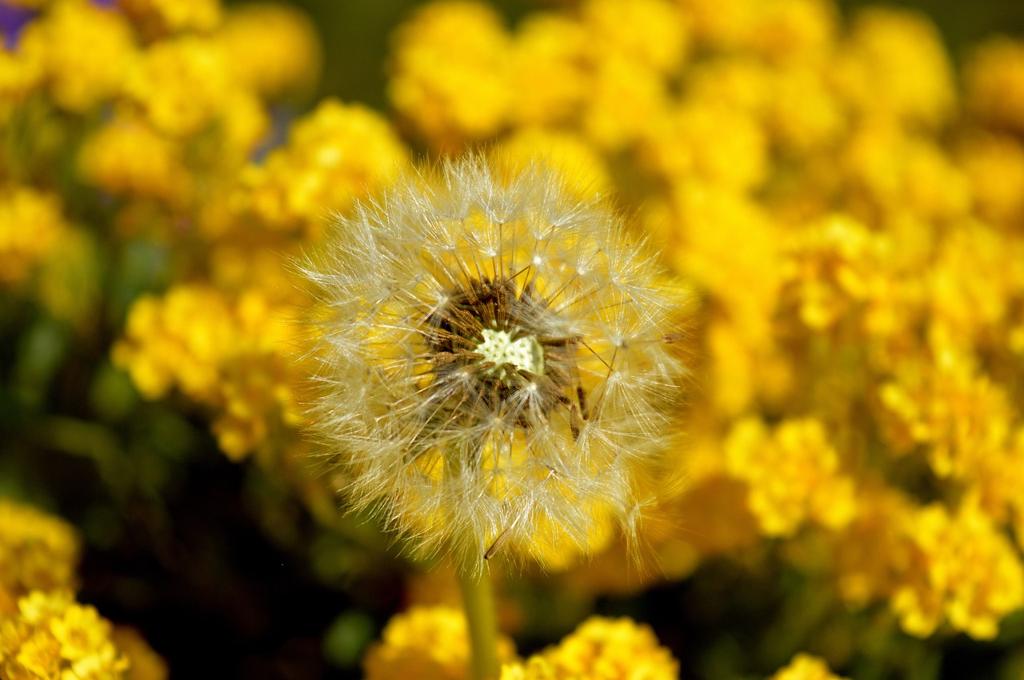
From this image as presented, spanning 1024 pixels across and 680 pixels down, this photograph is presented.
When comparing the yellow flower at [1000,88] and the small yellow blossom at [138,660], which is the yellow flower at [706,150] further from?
the small yellow blossom at [138,660]

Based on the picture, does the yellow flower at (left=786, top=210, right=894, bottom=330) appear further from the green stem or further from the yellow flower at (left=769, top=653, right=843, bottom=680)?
the green stem

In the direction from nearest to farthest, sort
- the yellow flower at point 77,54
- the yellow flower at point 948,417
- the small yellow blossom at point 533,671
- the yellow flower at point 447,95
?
the small yellow blossom at point 533,671
the yellow flower at point 948,417
the yellow flower at point 77,54
the yellow flower at point 447,95

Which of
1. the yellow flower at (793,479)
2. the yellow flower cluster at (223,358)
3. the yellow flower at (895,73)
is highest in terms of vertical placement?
the yellow flower cluster at (223,358)

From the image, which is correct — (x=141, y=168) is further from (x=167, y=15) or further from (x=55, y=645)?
(x=55, y=645)

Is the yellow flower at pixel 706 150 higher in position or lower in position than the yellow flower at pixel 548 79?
lower

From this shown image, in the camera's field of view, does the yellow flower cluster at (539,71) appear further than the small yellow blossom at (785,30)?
No

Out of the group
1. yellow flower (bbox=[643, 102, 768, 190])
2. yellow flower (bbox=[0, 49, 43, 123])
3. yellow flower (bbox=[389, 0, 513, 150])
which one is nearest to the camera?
yellow flower (bbox=[0, 49, 43, 123])

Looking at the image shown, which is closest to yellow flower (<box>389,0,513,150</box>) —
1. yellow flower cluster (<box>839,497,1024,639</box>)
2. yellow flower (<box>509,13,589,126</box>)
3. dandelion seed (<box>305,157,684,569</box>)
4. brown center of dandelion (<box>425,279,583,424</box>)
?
yellow flower (<box>509,13,589,126</box>)

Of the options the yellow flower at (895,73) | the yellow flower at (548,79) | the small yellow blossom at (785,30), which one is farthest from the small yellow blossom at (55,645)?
the yellow flower at (895,73)
